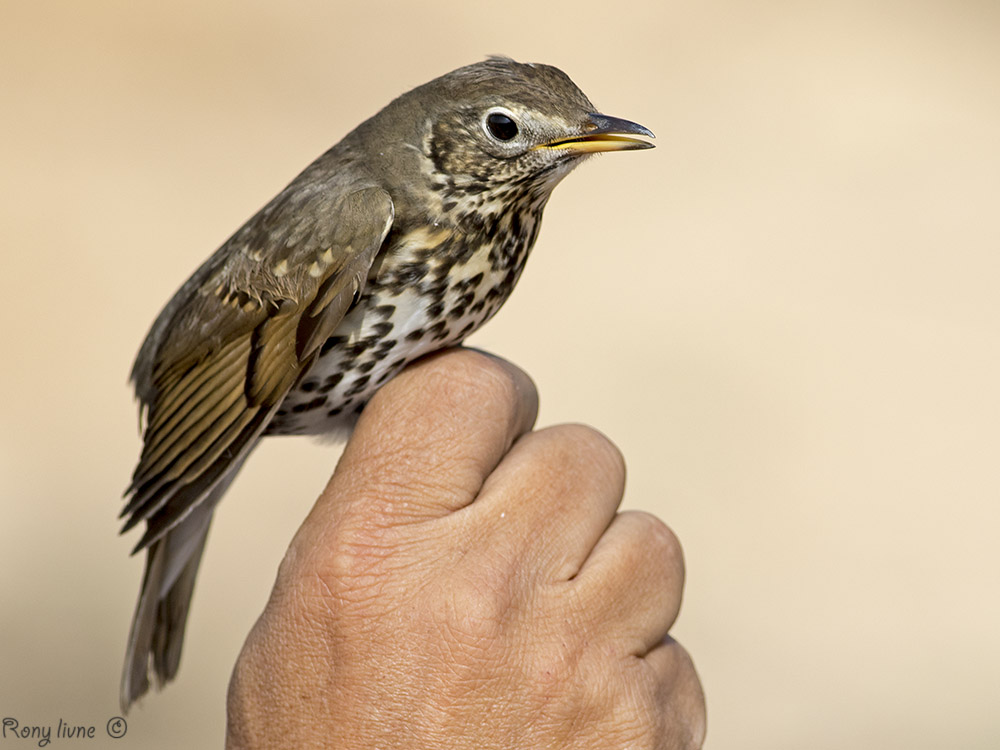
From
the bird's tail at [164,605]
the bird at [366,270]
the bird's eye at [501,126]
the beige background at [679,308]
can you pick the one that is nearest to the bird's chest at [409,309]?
the bird at [366,270]

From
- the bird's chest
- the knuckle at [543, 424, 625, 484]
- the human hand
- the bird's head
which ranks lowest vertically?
the human hand

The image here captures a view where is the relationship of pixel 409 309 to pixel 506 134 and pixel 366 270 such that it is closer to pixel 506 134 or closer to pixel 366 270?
pixel 366 270

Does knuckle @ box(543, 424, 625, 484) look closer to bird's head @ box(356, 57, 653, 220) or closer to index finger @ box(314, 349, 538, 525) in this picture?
index finger @ box(314, 349, 538, 525)

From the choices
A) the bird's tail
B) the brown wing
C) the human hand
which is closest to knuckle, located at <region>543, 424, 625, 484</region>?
the human hand

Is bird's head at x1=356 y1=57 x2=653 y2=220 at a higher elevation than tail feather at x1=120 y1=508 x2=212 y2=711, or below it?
higher

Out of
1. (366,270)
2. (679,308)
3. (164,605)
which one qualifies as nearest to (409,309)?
(366,270)

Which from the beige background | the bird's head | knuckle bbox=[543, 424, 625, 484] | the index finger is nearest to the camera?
the index finger
